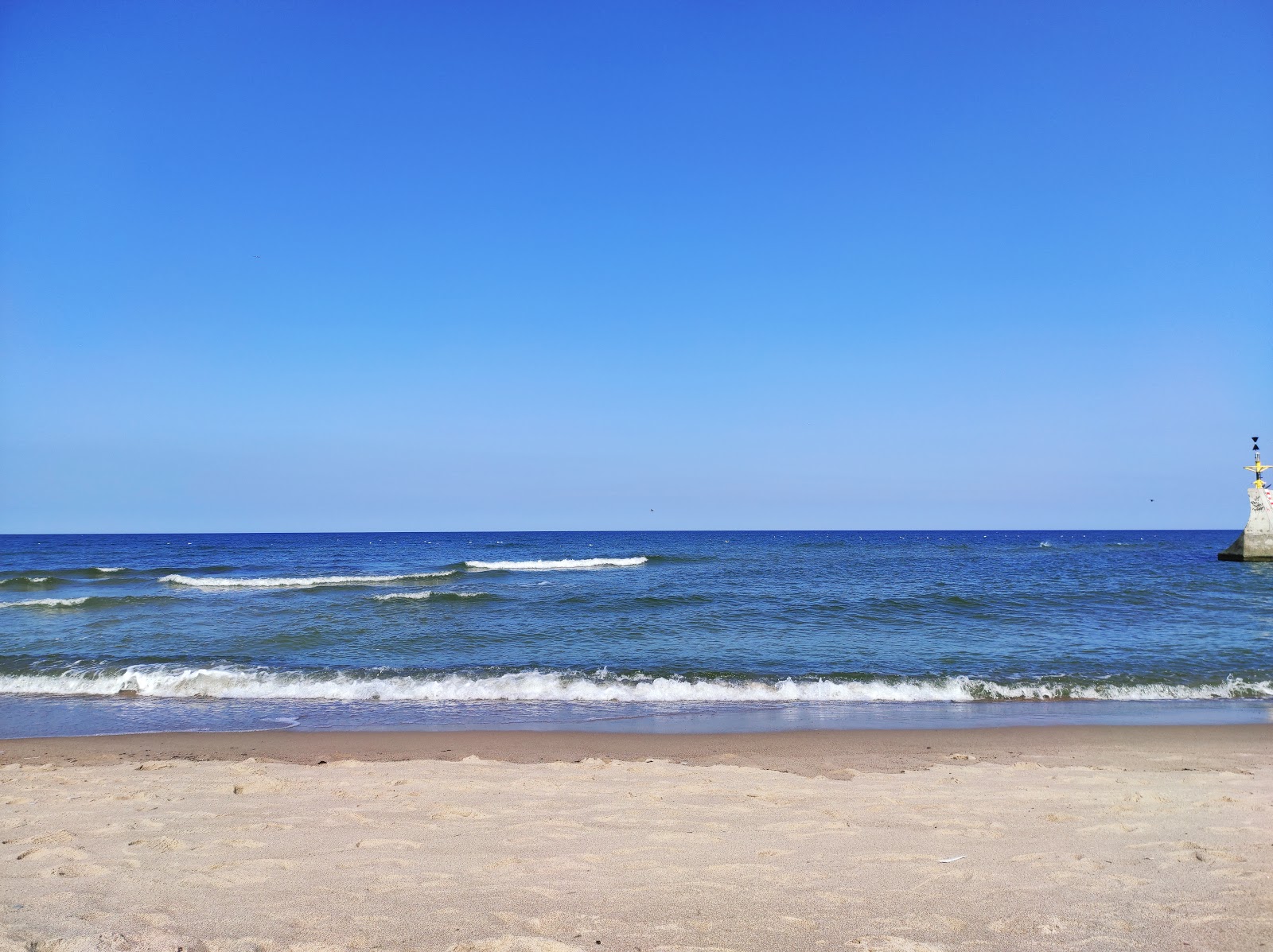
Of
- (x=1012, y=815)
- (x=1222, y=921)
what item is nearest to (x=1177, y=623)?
(x=1012, y=815)

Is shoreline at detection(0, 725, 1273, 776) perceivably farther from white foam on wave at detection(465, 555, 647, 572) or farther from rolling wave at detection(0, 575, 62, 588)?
white foam on wave at detection(465, 555, 647, 572)

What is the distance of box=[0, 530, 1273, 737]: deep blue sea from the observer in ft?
35.2

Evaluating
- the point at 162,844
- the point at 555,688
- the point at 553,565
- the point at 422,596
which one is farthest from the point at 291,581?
the point at 162,844

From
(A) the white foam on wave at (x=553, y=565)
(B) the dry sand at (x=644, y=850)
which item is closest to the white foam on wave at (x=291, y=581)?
(A) the white foam on wave at (x=553, y=565)

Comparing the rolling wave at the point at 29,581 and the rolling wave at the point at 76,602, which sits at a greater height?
the rolling wave at the point at 76,602

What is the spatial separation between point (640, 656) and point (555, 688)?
2708mm

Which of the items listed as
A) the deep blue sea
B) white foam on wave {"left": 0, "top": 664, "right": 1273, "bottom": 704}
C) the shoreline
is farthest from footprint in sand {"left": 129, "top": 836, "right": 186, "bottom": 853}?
white foam on wave {"left": 0, "top": 664, "right": 1273, "bottom": 704}

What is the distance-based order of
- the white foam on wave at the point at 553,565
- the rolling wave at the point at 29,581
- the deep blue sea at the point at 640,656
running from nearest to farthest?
the deep blue sea at the point at 640,656
the rolling wave at the point at 29,581
the white foam on wave at the point at 553,565

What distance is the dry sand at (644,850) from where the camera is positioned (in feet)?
11.9

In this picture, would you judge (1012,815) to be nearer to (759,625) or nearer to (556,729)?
(556,729)

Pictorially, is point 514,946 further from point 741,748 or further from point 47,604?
point 47,604

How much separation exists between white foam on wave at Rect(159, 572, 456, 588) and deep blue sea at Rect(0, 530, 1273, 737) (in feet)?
7.46

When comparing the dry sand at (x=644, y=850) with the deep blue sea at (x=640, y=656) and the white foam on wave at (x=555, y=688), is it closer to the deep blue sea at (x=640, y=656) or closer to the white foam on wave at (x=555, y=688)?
the deep blue sea at (x=640, y=656)

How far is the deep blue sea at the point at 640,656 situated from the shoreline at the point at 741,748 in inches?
28.5
